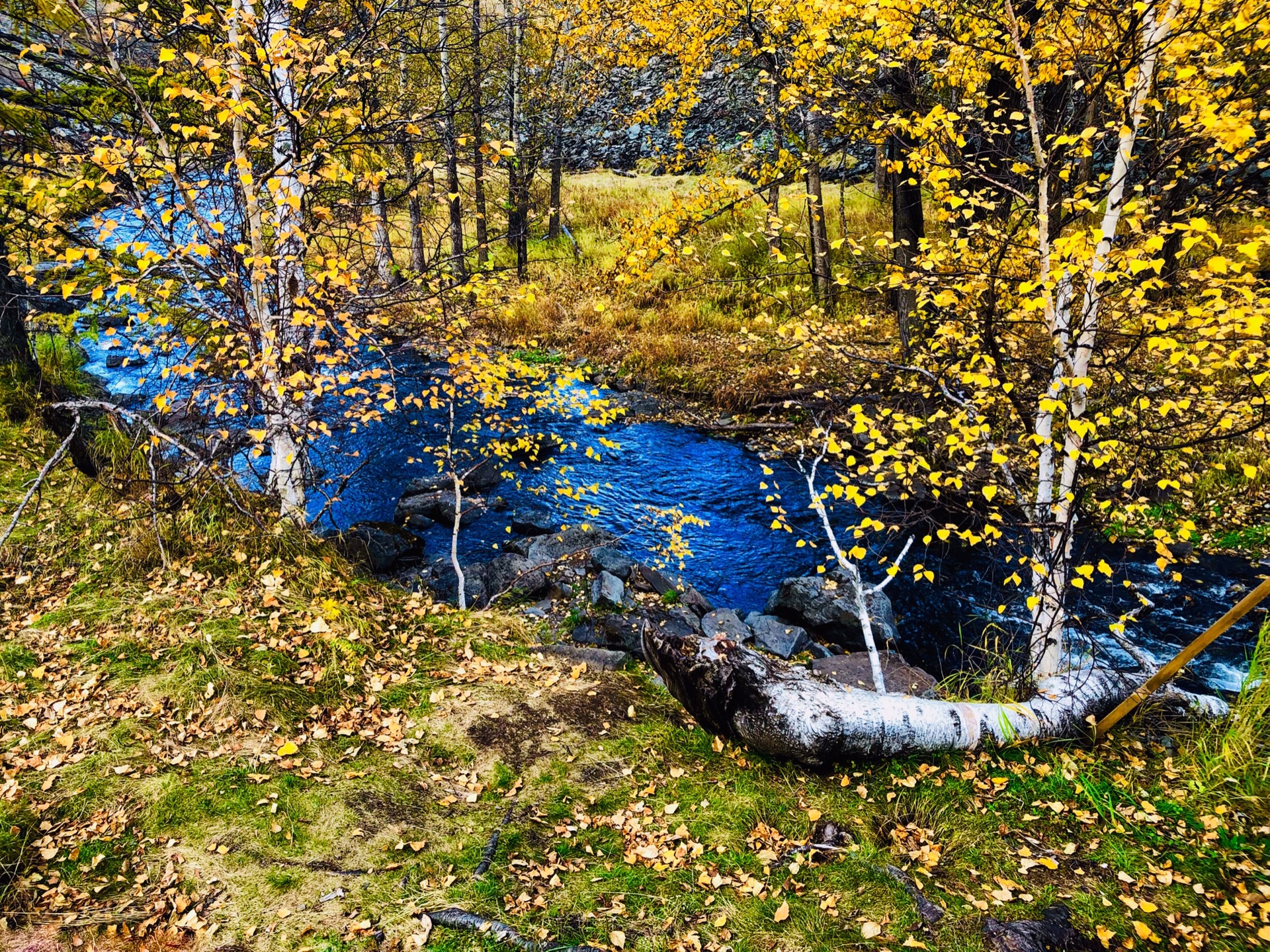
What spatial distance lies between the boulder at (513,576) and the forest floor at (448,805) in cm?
271

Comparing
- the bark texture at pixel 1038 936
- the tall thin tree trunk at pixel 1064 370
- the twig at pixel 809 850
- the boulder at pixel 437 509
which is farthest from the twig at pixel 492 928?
the boulder at pixel 437 509

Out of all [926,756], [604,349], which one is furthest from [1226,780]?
[604,349]

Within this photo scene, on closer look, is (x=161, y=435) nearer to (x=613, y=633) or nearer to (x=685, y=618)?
(x=613, y=633)

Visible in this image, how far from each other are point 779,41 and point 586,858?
12.1 metres

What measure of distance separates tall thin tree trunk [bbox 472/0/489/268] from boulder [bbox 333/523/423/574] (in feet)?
13.3

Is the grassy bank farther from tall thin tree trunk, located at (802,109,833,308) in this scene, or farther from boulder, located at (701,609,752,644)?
boulder, located at (701,609,752,644)

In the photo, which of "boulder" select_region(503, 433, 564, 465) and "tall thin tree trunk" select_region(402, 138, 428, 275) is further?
"boulder" select_region(503, 433, 564, 465)

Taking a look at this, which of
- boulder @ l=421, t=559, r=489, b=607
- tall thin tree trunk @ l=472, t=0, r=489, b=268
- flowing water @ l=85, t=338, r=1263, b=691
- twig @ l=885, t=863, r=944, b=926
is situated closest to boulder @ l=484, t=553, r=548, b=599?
boulder @ l=421, t=559, r=489, b=607

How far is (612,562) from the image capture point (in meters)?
9.38

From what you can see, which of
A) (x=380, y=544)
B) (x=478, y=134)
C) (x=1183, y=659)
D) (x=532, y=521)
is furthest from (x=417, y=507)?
(x=1183, y=659)

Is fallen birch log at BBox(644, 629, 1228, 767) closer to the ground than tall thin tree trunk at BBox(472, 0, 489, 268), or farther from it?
closer to the ground

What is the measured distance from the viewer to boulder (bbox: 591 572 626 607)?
324 inches

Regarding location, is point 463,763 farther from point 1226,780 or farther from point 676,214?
point 676,214

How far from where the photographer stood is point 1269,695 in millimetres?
4195
